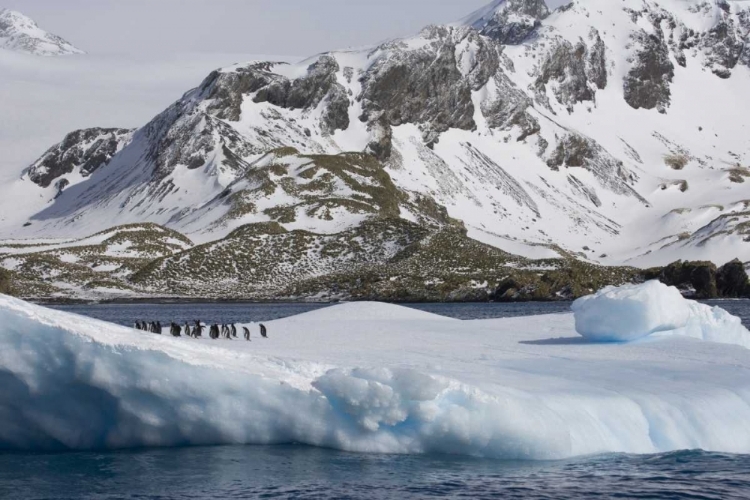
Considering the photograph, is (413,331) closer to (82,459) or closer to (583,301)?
(583,301)

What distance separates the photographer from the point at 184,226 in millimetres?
174125

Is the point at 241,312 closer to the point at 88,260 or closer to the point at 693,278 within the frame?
the point at 88,260

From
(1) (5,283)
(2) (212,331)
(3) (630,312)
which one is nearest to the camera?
(3) (630,312)

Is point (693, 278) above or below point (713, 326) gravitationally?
above

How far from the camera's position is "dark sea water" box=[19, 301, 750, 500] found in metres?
21.8

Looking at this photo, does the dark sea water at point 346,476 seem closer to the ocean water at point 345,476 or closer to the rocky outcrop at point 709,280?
the ocean water at point 345,476

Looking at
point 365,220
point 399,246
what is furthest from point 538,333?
point 365,220

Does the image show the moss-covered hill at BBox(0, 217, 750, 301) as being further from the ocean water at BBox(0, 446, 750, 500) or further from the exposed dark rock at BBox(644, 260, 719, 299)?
the ocean water at BBox(0, 446, 750, 500)

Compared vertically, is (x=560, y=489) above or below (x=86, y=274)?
below

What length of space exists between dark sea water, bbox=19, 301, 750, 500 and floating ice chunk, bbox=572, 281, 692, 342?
44.0 ft

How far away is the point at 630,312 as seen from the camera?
129ft

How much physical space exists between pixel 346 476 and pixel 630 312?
1906 centimetres

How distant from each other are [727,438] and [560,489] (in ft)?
20.4

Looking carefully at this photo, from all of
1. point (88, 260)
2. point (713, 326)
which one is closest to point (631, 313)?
point (713, 326)
